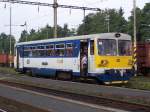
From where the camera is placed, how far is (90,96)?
19797 mm

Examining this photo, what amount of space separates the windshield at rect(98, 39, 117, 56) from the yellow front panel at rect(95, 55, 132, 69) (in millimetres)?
249

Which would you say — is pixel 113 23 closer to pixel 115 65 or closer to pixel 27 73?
pixel 27 73

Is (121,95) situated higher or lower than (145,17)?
lower

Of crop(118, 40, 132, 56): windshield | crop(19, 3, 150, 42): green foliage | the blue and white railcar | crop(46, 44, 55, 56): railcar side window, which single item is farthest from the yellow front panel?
crop(19, 3, 150, 42): green foliage

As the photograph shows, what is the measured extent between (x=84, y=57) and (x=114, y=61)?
1820 mm

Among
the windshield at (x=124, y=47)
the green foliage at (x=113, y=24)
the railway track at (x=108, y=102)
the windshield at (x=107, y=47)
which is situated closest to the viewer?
the railway track at (x=108, y=102)

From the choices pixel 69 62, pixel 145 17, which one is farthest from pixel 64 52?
pixel 145 17

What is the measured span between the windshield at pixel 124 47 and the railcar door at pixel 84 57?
201 cm

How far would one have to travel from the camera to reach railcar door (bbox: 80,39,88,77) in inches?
1061

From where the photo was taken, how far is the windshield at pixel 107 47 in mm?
26094

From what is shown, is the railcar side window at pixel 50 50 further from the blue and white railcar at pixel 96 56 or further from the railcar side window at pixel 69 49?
the railcar side window at pixel 69 49

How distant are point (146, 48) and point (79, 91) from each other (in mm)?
14550

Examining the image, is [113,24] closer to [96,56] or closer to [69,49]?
[69,49]

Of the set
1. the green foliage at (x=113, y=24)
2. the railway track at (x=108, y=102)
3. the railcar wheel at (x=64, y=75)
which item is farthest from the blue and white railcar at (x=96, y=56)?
the green foliage at (x=113, y=24)
